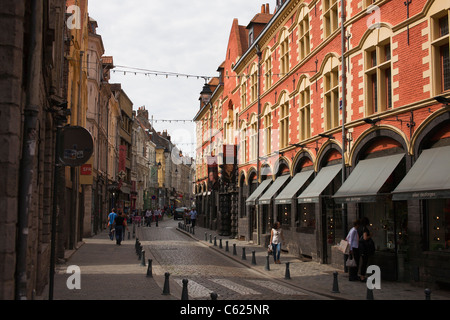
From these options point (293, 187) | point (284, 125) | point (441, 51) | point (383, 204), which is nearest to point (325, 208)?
point (293, 187)

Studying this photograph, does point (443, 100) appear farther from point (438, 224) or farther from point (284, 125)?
point (284, 125)

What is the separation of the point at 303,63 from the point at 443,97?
417 inches

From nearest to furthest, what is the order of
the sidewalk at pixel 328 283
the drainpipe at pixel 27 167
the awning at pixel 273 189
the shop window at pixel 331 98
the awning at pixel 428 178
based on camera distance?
1. the drainpipe at pixel 27 167
2. the awning at pixel 428 178
3. the sidewalk at pixel 328 283
4. the shop window at pixel 331 98
5. the awning at pixel 273 189

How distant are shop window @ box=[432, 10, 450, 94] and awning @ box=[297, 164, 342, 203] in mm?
5873

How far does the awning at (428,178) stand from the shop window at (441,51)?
5.38 ft

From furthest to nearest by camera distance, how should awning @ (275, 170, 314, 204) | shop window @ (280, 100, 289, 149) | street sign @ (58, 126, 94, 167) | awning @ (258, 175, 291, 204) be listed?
shop window @ (280, 100, 289, 149), awning @ (258, 175, 291, 204), awning @ (275, 170, 314, 204), street sign @ (58, 126, 94, 167)

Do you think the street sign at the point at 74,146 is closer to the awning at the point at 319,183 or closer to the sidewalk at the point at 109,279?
the sidewalk at the point at 109,279

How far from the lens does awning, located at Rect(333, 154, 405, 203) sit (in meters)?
14.5

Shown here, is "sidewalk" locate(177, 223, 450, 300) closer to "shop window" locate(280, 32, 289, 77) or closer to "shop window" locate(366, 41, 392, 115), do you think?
"shop window" locate(366, 41, 392, 115)

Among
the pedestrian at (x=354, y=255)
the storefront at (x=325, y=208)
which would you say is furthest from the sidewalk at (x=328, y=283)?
the storefront at (x=325, y=208)

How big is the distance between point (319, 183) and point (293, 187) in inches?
116

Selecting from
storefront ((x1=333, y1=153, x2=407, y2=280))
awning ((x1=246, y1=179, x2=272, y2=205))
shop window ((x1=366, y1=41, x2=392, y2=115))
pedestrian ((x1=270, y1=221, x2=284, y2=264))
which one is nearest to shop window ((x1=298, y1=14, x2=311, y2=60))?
shop window ((x1=366, y1=41, x2=392, y2=115))

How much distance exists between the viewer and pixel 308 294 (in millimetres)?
12680

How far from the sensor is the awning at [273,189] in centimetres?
2438
